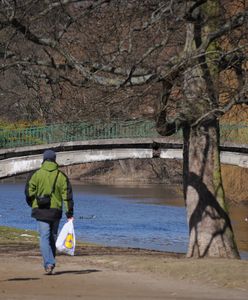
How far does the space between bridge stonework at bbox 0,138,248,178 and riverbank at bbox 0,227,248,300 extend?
66.9 feet

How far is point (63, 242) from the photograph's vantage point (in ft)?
42.9

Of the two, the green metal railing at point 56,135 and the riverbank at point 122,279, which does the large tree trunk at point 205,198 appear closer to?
the riverbank at point 122,279

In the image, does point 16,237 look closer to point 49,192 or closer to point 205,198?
Answer: point 205,198

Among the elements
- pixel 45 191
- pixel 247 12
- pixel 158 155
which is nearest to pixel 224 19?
pixel 247 12

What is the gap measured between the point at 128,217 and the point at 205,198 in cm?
2782

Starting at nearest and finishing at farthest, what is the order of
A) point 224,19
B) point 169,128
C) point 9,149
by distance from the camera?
point 224,19
point 169,128
point 9,149

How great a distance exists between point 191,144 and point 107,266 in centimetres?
401

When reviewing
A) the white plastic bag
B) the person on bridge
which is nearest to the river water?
the white plastic bag

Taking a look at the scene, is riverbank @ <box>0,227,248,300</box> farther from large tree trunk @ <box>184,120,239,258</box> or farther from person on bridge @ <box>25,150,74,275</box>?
large tree trunk @ <box>184,120,239,258</box>

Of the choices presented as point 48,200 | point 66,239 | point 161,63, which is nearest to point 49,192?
point 48,200

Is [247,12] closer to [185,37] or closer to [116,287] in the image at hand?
[185,37]

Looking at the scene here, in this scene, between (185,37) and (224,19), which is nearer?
(224,19)

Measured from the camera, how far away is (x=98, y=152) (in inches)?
1454

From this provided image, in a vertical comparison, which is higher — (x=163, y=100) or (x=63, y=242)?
(x=163, y=100)
